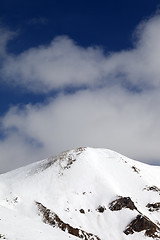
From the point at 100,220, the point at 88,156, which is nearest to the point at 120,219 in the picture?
the point at 100,220

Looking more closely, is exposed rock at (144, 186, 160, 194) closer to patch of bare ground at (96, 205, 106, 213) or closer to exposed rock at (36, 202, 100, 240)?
patch of bare ground at (96, 205, 106, 213)

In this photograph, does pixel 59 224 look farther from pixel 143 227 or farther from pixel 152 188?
pixel 152 188

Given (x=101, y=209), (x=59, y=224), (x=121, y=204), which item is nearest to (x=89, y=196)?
(x=101, y=209)

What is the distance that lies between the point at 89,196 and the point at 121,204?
10.3m

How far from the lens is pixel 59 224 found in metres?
61.2

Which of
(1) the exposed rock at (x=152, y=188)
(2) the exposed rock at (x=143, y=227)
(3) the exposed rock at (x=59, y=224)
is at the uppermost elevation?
(1) the exposed rock at (x=152, y=188)

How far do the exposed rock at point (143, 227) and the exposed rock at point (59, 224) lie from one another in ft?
32.1

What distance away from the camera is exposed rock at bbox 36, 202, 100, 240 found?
194 ft

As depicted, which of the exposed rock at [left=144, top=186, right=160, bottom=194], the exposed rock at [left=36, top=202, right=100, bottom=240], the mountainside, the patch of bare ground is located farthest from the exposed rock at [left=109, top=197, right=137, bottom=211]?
Result: the exposed rock at [left=144, top=186, right=160, bottom=194]

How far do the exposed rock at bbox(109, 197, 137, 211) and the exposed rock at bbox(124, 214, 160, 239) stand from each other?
5.75 metres

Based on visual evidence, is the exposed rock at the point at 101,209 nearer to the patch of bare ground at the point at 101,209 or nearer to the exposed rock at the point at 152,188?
the patch of bare ground at the point at 101,209

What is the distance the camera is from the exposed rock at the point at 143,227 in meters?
63.3

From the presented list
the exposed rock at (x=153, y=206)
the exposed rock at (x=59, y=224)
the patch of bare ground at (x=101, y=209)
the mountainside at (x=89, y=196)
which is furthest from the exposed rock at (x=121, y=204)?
the exposed rock at (x=59, y=224)

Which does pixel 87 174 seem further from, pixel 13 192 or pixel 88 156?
pixel 13 192
